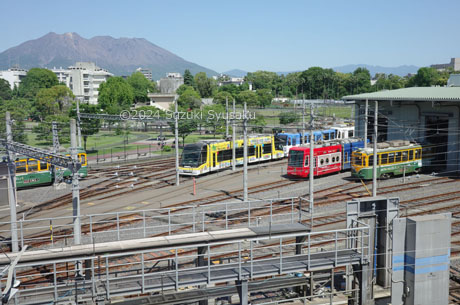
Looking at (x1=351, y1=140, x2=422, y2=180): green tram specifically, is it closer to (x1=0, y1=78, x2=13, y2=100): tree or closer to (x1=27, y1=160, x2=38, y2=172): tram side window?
(x1=27, y1=160, x2=38, y2=172): tram side window

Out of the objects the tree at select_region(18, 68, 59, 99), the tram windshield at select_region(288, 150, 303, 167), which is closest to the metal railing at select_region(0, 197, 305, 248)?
the tram windshield at select_region(288, 150, 303, 167)

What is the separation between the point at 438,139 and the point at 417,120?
217 centimetres

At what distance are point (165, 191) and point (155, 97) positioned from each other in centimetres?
6645

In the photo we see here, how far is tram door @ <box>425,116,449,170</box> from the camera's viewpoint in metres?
33.9

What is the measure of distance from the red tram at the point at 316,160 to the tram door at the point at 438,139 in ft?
24.0

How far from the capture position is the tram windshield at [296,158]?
30.8m

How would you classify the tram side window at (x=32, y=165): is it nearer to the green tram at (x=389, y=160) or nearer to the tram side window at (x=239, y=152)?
the tram side window at (x=239, y=152)

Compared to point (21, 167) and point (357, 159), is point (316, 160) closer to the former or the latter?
point (357, 159)

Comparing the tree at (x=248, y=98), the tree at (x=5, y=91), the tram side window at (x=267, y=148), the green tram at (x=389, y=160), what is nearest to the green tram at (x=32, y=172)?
the tram side window at (x=267, y=148)

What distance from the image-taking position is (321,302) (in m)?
13.7

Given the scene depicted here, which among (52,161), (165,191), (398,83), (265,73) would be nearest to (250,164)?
(165,191)

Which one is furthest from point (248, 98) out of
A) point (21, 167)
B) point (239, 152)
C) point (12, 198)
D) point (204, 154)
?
point (12, 198)

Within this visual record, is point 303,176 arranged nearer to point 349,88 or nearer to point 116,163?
point 116,163

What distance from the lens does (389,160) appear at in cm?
3072
